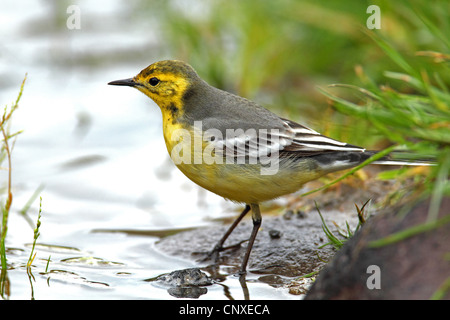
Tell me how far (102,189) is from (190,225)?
156 cm

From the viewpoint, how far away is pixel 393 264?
166 inches

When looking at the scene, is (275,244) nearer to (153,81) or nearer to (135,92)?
(153,81)

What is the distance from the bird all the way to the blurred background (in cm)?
61

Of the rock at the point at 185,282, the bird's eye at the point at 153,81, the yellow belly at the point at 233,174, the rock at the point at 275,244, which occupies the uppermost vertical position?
the bird's eye at the point at 153,81

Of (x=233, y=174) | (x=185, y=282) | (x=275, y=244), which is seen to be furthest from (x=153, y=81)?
(x=185, y=282)

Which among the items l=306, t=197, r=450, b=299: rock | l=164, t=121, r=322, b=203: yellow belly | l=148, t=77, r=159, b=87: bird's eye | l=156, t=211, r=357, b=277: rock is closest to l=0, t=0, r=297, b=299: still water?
l=156, t=211, r=357, b=277: rock

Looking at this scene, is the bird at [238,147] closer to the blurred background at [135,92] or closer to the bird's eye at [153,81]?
the bird's eye at [153,81]

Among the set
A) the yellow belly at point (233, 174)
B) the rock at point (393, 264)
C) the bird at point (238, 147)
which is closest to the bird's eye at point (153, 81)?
the bird at point (238, 147)

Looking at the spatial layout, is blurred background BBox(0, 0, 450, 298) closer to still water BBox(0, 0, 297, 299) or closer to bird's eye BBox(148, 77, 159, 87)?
still water BBox(0, 0, 297, 299)

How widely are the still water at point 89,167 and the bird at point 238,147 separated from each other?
34.7 inches

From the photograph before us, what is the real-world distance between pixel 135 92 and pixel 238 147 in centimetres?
622

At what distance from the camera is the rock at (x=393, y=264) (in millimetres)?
4094

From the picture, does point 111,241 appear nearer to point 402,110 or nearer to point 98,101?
point 402,110

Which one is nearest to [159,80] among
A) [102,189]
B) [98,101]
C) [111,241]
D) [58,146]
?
[111,241]
